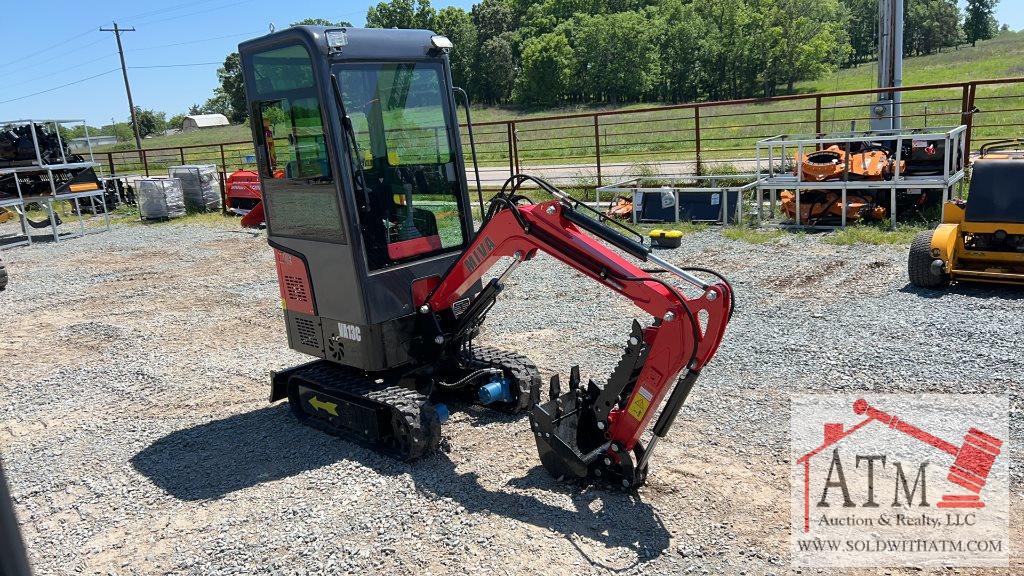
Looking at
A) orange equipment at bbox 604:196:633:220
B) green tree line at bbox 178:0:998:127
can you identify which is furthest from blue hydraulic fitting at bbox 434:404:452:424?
green tree line at bbox 178:0:998:127

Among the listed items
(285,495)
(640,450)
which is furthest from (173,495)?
(640,450)

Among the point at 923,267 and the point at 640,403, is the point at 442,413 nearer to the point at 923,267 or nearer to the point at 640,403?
the point at 640,403

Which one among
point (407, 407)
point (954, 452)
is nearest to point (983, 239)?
point (954, 452)

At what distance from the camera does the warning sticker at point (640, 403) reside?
13.5 feet

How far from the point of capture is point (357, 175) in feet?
15.9

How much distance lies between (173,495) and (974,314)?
6.78 m

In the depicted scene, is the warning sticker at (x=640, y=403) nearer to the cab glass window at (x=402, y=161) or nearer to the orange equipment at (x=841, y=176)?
the cab glass window at (x=402, y=161)

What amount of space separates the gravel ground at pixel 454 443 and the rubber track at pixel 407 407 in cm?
14

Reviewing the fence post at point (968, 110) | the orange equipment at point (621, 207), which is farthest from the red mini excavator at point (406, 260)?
the fence post at point (968, 110)
